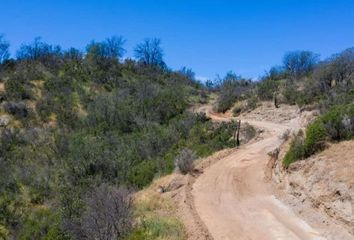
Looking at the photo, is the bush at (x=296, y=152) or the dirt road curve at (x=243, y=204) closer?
the dirt road curve at (x=243, y=204)

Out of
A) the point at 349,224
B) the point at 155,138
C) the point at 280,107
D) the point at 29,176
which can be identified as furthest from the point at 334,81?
the point at 349,224

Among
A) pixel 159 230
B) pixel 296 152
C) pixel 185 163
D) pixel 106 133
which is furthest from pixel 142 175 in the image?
pixel 106 133

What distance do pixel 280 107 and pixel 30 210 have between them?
2868 cm

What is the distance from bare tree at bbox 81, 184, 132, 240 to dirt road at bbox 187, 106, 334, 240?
2.84 metres

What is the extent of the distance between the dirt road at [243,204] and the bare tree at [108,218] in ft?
9.33

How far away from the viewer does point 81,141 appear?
3856 centimetres

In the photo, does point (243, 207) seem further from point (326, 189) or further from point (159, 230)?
point (159, 230)

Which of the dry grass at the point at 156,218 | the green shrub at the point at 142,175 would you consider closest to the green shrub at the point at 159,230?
the dry grass at the point at 156,218

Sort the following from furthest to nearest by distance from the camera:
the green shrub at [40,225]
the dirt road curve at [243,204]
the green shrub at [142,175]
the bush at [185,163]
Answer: the green shrub at [142,175]
the bush at [185,163]
the green shrub at [40,225]
the dirt road curve at [243,204]

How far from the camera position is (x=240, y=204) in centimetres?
1789

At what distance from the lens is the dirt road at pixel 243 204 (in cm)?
1468

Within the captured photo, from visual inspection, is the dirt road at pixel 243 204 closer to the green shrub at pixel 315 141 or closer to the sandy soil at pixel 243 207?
the sandy soil at pixel 243 207

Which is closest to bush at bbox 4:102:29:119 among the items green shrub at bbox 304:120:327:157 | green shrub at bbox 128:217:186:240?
green shrub at bbox 128:217:186:240

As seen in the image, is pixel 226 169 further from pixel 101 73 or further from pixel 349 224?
pixel 101 73
